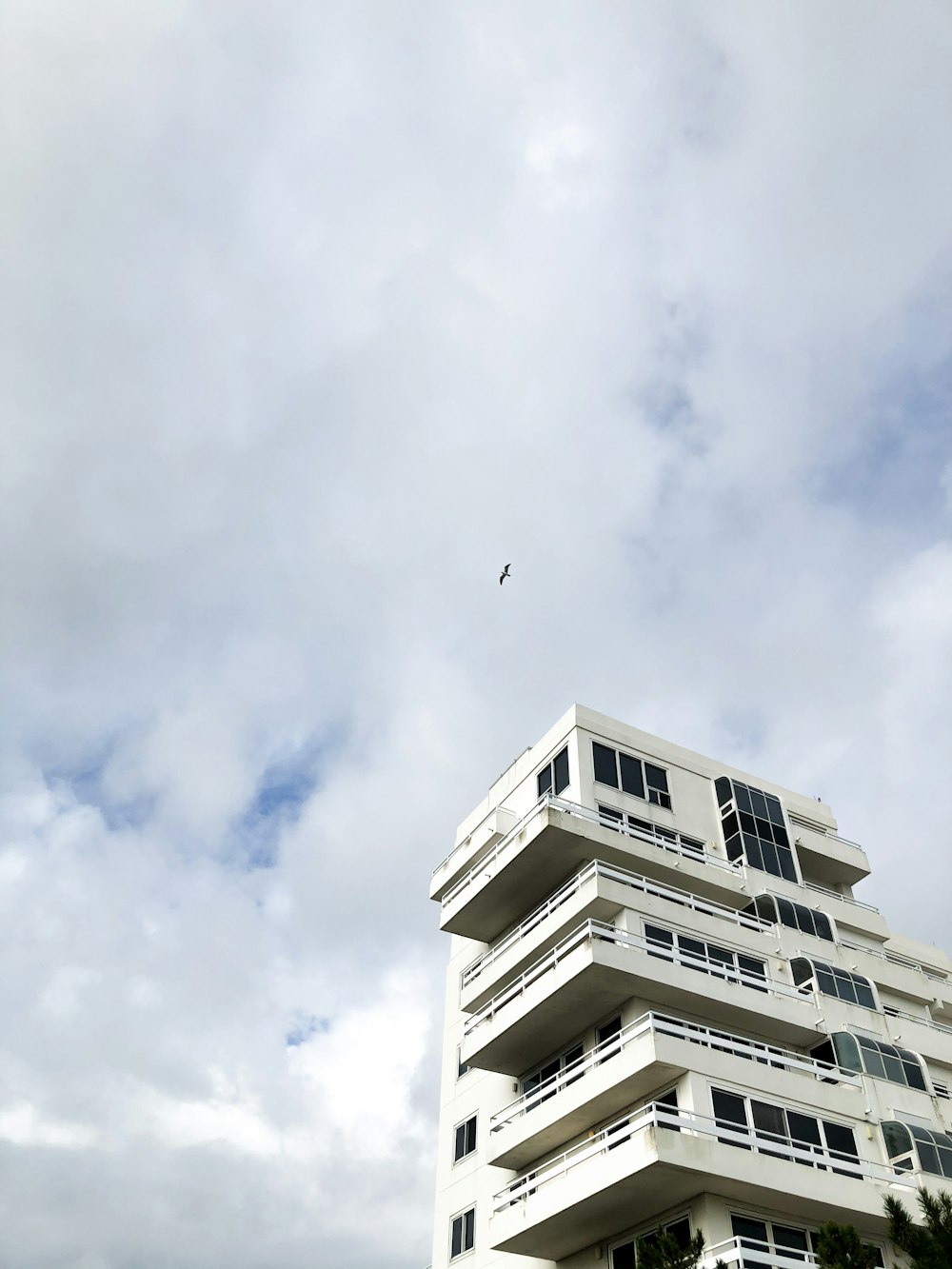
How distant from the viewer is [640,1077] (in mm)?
32281

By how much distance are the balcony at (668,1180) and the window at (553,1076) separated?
2.07 m

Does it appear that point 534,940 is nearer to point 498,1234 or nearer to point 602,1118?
point 602,1118

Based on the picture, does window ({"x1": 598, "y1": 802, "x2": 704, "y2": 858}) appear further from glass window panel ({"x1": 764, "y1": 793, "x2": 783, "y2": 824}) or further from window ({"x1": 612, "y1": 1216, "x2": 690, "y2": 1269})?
window ({"x1": 612, "y1": 1216, "x2": 690, "y2": 1269})

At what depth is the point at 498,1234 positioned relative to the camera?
1344 inches

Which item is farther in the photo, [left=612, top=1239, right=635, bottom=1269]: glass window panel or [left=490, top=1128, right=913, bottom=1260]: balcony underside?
[left=612, top=1239, right=635, bottom=1269]: glass window panel

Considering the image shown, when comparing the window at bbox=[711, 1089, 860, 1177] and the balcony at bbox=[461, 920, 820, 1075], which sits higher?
the balcony at bbox=[461, 920, 820, 1075]

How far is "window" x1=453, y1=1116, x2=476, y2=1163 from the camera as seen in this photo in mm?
41312

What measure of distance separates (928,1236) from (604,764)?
67.8 feet

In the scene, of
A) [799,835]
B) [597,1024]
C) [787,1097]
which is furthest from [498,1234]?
[799,835]

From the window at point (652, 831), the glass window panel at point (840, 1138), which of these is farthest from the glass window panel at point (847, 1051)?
the window at point (652, 831)

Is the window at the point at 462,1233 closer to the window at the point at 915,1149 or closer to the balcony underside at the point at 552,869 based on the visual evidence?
the balcony underside at the point at 552,869

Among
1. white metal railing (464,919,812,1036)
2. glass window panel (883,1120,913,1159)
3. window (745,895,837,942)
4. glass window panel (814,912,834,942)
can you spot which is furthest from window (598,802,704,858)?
glass window panel (883,1120,913,1159)

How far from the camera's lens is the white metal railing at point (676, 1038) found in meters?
33.3

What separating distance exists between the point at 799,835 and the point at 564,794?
13.2 metres
